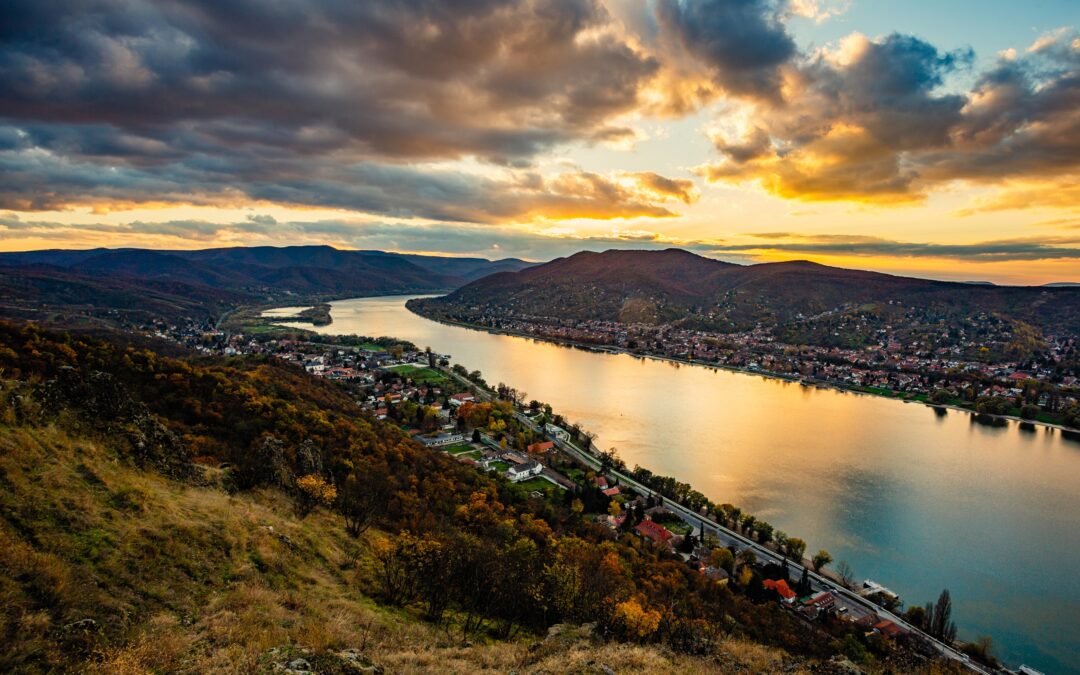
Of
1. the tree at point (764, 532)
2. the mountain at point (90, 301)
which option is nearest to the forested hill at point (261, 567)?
the tree at point (764, 532)

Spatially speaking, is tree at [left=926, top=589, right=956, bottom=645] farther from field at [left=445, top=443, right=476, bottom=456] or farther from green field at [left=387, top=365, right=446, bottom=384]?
green field at [left=387, top=365, right=446, bottom=384]

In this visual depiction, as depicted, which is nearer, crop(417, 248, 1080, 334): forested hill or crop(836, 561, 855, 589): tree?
crop(836, 561, 855, 589): tree

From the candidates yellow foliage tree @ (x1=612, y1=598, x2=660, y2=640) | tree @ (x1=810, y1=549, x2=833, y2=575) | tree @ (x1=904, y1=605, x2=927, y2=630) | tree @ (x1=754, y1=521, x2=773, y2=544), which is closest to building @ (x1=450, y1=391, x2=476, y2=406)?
tree @ (x1=754, y1=521, x2=773, y2=544)

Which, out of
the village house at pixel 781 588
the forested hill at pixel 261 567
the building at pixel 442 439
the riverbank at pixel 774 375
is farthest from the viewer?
the riverbank at pixel 774 375

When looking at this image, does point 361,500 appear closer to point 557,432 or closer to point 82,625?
point 82,625

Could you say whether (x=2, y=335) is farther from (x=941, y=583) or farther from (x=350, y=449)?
(x=941, y=583)

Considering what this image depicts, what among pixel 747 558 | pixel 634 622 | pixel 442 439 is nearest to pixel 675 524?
pixel 747 558

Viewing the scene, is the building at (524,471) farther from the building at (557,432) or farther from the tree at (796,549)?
the tree at (796,549)
